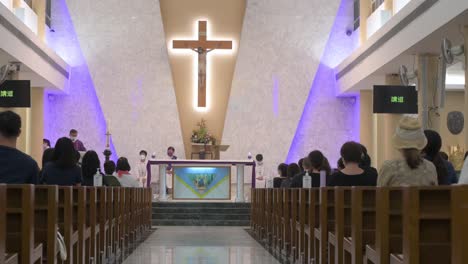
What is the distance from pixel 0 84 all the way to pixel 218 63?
22.5 feet

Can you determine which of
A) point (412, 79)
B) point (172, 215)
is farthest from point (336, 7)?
point (172, 215)

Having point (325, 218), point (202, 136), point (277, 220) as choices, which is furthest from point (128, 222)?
point (202, 136)

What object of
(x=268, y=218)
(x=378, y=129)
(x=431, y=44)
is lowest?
(x=268, y=218)

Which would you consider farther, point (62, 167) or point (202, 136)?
point (202, 136)

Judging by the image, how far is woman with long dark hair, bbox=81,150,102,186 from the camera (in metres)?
7.66

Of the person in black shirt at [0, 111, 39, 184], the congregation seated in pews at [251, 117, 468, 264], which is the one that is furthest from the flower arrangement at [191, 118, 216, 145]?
the person in black shirt at [0, 111, 39, 184]

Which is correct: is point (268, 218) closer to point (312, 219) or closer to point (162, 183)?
point (312, 219)

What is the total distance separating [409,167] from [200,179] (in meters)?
11.7

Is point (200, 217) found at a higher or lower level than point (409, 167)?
lower

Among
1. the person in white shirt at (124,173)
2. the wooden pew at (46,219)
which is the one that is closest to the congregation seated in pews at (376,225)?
the wooden pew at (46,219)

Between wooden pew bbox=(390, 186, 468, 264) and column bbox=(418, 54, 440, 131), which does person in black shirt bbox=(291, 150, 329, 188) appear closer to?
wooden pew bbox=(390, 186, 468, 264)

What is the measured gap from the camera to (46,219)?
4262 millimetres

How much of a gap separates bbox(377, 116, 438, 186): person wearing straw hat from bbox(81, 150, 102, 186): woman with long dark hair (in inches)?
159

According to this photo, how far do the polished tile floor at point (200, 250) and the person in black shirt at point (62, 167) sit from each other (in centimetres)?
165
